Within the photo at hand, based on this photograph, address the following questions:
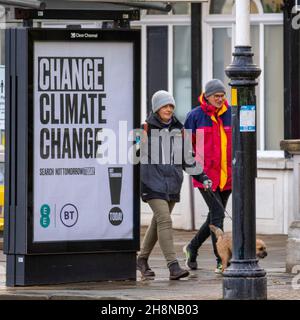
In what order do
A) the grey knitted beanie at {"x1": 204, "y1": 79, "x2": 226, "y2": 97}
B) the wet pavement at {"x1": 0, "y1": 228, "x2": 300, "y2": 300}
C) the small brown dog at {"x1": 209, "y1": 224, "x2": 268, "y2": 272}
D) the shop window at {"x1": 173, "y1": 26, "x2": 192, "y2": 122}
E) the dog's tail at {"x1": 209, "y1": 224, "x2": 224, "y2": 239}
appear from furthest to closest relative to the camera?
the shop window at {"x1": 173, "y1": 26, "x2": 192, "y2": 122}
the grey knitted beanie at {"x1": 204, "y1": 79, "x2": 226, "y2": 97}
the dog's tail at {"x1": 209, "y1": 224, "x2": 224, "y2": 239}
the small brown dog at {"x1": 209, "y1": 224, "x2": 268, "y2": 272}
the wet pavement at {"x1": 0, "y1": 228, "x2": 300, "y2": 300}

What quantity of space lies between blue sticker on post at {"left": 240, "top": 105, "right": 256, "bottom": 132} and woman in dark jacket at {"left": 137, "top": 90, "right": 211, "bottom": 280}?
2.07 meters

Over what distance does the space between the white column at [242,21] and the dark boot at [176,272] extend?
2.85 metres

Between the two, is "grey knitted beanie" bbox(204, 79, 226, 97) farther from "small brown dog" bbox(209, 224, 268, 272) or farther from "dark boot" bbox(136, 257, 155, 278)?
"dark boot" bbox(136, 257, 155, 278)

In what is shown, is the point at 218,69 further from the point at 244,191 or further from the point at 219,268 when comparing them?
the point at 244,191

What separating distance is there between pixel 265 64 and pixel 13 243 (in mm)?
7245

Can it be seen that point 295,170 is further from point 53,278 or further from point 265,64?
point 265,64

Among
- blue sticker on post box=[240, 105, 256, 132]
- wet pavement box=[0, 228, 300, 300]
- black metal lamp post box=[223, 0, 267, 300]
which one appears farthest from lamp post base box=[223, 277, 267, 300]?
blue sticker on post box=[240, 105, 256, 132]

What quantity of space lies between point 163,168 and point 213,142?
2.91 ft

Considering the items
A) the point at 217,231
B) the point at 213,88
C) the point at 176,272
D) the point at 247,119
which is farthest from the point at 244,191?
the point at 213,88

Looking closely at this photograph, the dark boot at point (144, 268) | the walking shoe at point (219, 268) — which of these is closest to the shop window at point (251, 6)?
the walking shoe at point (219, 268)

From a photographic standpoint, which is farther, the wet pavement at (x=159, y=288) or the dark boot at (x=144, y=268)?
the dark boot at (x=144, y=268)

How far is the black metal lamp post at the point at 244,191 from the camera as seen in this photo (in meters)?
11.8

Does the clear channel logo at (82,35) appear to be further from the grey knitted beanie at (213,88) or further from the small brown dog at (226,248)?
the small brown dog at (226,248)

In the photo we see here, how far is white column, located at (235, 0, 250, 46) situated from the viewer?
38.9 feet
